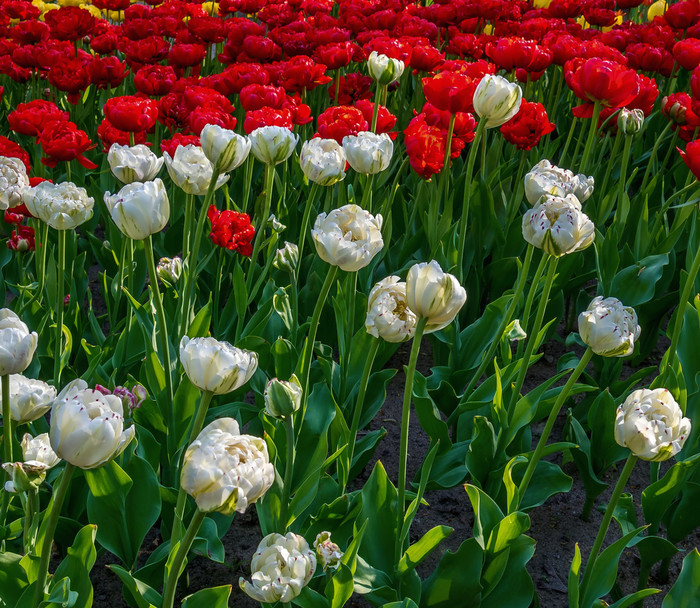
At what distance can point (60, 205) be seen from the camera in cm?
158

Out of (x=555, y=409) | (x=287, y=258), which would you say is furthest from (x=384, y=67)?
(x=555, y=409)

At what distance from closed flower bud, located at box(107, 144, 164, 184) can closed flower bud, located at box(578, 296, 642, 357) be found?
3.12 feet

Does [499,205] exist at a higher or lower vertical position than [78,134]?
lower

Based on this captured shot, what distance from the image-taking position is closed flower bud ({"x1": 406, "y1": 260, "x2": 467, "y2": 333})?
42.3 inches

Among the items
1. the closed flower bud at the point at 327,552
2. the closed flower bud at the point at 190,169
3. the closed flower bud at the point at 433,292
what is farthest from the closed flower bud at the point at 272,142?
the closed flower bud at the point at 327,552

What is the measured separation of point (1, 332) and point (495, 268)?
172cm

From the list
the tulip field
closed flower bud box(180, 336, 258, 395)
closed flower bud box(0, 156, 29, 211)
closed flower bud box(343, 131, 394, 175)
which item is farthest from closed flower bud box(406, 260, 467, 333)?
closed flower bud box(0, 156, 29, 211)

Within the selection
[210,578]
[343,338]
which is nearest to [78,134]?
[343,338]

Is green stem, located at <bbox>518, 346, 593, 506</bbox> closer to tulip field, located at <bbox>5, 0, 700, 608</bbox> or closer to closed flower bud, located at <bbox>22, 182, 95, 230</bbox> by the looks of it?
tulip field, located at <bbox>5, 0, 700, 608</bbox>

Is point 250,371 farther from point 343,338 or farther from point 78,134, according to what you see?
point 78,134

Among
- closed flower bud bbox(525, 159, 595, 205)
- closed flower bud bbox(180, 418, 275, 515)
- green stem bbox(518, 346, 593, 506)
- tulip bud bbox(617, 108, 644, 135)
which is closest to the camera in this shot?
closed flower bud bbox(180, 418, 275, 515)

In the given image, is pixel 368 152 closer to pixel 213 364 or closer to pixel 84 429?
pixel 213 364

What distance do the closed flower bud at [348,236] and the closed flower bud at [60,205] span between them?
0.58 metres

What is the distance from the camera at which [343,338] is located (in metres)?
1.87
